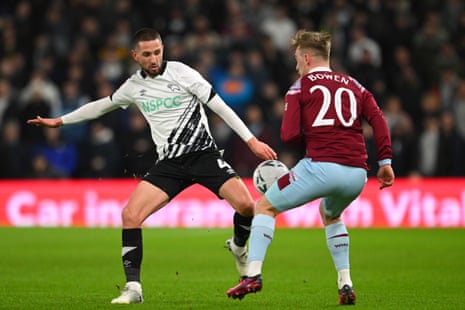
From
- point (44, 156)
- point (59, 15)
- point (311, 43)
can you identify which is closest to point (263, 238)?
point (311, 43)

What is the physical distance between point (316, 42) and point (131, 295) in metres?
2.44

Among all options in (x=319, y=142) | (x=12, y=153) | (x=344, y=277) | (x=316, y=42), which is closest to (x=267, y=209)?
(x=319, y=142)

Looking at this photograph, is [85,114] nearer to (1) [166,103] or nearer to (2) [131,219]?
(1) [166,103]

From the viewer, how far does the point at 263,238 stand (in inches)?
309

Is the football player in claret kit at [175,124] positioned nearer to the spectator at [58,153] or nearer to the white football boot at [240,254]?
the white football boot at [240,254]

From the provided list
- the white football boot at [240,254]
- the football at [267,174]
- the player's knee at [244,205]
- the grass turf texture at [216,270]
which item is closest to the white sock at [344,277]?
the grass turf texture at [216,270]

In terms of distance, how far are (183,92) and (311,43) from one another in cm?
141

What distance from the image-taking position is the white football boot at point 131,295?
27.3 ft

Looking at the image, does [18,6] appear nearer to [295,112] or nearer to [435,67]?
[435,67]

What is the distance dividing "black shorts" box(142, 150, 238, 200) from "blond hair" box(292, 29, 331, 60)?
1481 millimetres

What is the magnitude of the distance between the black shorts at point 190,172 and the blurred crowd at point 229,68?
30.9 ft

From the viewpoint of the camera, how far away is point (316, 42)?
26.0 ft

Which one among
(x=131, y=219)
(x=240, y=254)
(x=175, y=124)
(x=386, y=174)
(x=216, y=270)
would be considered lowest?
(x=216, y=270)

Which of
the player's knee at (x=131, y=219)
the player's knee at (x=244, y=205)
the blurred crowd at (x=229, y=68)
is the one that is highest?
the blurred crowd at (x=229, y=68)
